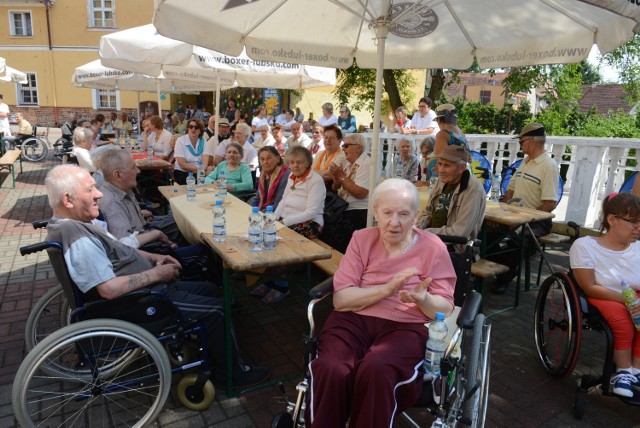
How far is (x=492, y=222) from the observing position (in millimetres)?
3805

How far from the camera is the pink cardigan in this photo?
217 cm

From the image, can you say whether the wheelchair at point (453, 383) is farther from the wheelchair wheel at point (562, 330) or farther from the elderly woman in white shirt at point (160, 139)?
the elderly woman in white shirt at point (160, 139)

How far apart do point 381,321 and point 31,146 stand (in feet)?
44.8

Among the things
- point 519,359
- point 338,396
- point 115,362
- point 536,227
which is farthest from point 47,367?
point 536,227

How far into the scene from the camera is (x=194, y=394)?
2488mm

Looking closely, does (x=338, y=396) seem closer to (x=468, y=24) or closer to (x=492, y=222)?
(x=492, y=222)

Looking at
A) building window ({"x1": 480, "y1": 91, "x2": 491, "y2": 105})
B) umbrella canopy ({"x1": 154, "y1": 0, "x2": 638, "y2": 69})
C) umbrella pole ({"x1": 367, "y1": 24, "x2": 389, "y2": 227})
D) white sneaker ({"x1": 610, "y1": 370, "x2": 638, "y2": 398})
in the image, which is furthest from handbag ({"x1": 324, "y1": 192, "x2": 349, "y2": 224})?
building window ({"x1": 480, "y1": 91, "x2": 491, "y2": 105})

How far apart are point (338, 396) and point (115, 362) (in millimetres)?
1499

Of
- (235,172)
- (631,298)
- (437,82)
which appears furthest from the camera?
(437,82)

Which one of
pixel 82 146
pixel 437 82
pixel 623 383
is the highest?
pixel 437 82

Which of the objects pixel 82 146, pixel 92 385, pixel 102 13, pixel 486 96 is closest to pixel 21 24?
pixel 102 13

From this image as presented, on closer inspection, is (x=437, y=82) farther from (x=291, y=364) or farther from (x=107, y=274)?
(x=107, y=274)

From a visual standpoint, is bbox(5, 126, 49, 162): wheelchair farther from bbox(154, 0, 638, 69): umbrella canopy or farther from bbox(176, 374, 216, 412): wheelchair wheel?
bbox(176, 374, 216, 412): wheelchair wheel

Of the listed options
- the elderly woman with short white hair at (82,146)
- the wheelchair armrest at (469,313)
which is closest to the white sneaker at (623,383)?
the wheelchair armrest at (469,313)
